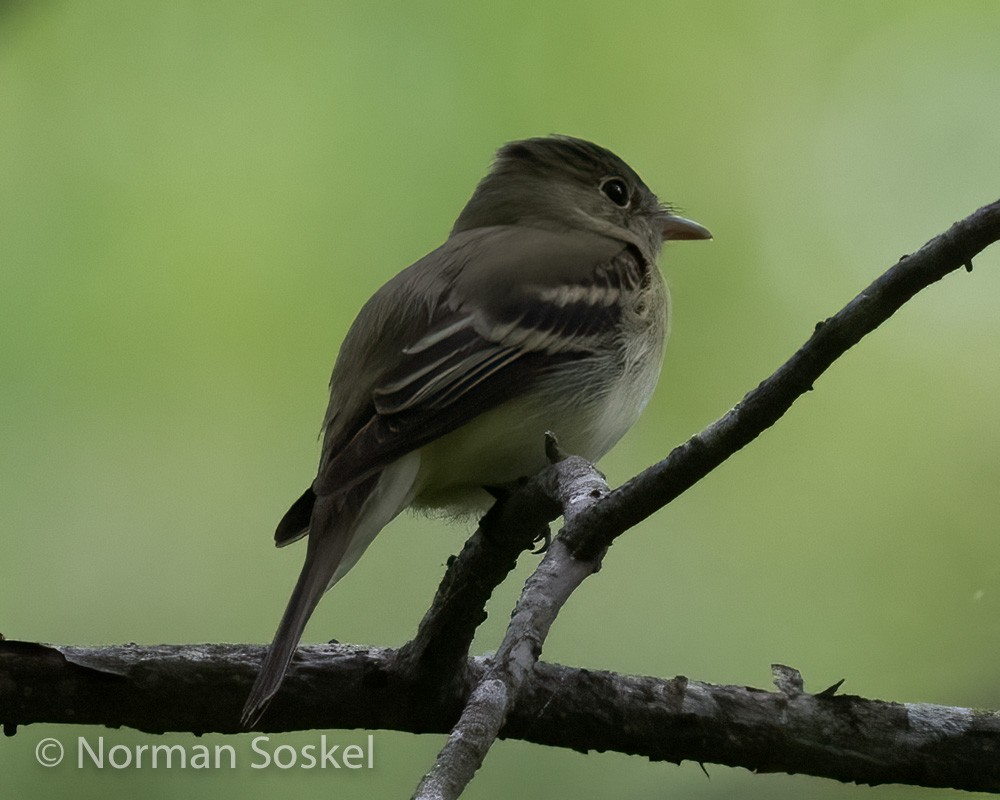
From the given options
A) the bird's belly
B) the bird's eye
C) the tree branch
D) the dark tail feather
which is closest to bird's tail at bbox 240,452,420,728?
the dark tail feather

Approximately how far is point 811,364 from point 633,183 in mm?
2991

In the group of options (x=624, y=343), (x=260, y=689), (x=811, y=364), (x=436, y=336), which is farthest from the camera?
(x=624, y=343)

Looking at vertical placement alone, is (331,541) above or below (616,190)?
below

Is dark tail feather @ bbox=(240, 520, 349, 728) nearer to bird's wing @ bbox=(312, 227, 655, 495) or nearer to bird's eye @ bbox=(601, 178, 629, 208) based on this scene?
bird's wing @ bbox=(312, 227, 655, 495)

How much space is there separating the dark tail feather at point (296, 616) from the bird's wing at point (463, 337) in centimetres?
15

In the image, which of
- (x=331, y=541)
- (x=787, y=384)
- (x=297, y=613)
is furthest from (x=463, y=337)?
(x=787, y=384)

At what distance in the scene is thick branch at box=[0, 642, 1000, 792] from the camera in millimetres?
2797

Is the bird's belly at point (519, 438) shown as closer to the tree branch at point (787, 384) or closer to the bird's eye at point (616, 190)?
the tree branch at point (787, 384)

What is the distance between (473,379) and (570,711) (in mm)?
906

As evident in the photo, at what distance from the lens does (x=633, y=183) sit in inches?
195

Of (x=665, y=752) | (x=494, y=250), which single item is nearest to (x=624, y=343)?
(x=494, y=250)

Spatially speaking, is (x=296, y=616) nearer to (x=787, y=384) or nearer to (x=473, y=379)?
(x=473, y=379)

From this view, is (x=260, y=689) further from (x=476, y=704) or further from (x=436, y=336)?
(x=436, y=336)

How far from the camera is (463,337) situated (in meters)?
3.45
